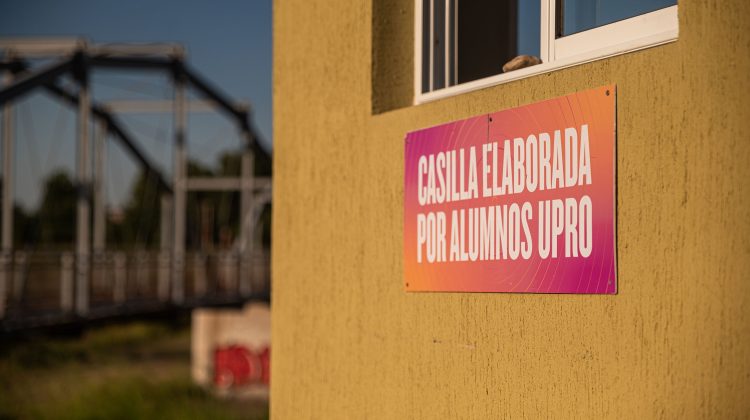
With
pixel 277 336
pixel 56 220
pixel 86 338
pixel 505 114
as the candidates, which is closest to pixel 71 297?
pixel 86 338

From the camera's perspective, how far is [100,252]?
27.8 meters

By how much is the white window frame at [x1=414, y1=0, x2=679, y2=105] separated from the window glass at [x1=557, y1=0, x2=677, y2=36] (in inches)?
0.8

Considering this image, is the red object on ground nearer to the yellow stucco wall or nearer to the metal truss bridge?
the metal truss bridge

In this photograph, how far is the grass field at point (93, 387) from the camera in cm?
1130

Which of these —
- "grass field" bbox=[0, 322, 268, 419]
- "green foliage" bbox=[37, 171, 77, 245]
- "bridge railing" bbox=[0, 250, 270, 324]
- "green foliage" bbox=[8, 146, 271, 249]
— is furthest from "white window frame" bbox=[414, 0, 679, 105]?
"green foliage" bbox=[37, 171, 77, 245]

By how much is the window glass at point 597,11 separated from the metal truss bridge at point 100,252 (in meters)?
17.0

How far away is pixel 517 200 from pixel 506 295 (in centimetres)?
27

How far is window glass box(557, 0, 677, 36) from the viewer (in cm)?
284

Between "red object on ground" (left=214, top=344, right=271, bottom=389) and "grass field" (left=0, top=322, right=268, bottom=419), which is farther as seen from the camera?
"red object on ground" (left=214, top=344, right=271, bottom=389)

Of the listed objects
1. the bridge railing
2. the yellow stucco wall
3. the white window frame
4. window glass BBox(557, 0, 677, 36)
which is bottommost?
the bridge railing

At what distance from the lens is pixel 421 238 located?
3.50 m

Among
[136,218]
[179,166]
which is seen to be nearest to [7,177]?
[179,166]

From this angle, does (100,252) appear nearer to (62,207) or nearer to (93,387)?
(93,387)

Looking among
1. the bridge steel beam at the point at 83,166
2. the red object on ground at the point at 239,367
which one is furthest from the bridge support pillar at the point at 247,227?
the red object on ground at the point at 239,367
